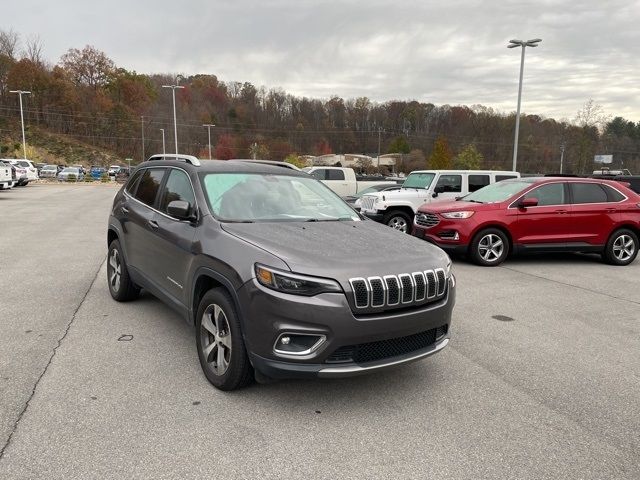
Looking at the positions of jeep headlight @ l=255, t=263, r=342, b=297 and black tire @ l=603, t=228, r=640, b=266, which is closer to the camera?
jeep headlight @ l=255, t=263, r=342, b=297

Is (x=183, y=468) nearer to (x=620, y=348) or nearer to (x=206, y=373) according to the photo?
(x=206, y=373)

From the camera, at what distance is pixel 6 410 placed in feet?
10.6

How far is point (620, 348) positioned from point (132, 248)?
16.6 feet

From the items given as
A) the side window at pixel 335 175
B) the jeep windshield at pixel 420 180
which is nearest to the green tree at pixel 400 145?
the side window at pixel 335 175

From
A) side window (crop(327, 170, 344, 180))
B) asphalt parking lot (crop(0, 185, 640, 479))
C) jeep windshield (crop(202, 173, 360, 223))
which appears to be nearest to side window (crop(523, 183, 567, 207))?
asphalt parking lot (crop(0, 185, 640, 479))

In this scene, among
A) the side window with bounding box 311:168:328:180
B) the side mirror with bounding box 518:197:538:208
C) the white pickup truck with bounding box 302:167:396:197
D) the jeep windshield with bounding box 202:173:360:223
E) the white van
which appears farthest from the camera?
the white pickup truck with bounding box 302:167:396:197

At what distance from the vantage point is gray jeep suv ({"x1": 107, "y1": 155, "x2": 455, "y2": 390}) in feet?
10.1

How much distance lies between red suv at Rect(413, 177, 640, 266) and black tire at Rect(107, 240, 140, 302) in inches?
218

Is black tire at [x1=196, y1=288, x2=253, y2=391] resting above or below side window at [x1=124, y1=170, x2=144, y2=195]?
below

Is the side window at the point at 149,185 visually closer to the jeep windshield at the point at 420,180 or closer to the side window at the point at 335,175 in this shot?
the jeep windshield at the point at 420,180

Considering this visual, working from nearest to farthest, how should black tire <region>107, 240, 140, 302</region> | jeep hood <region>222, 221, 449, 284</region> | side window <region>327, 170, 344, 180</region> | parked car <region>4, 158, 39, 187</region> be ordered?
jeep hood <region>222, 221, 449, 284</region>, black tire <region>107, 240, 140, 302</region>, side window <region>327, 170, 344, 180</region>, parked car <region>4, 158, 39, 187</region>

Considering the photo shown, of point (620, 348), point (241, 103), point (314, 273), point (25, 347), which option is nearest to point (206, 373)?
point (314, 273)

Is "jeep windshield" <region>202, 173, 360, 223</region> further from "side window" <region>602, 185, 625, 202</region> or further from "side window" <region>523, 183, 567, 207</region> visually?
"side window" <region>602, 185, 625, 202</region>

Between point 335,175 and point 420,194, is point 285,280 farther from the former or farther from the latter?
point 335,175
